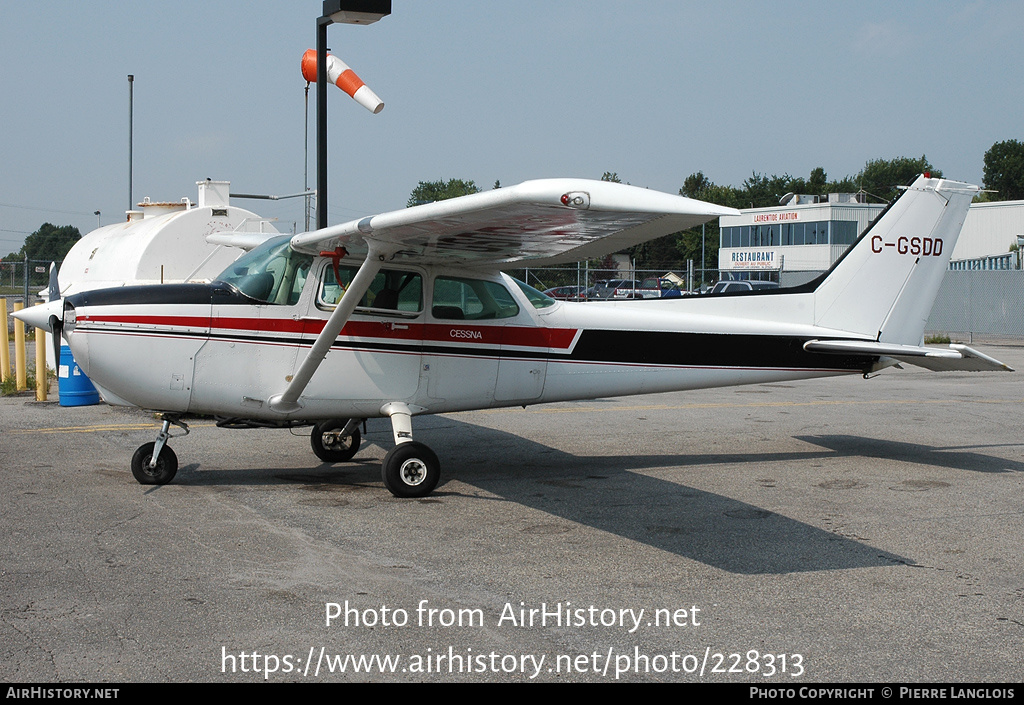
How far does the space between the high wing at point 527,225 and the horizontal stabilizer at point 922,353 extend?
3.04m

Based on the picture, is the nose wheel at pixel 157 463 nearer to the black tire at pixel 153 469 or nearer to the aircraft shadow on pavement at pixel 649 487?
the black tire at pixel 153 469

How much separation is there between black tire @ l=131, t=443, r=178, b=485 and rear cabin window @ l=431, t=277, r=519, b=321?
2.53 metres

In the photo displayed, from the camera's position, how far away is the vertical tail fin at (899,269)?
9273mm

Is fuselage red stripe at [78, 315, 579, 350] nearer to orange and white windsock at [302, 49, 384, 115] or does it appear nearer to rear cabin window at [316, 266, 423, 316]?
rear cabin window at [316, 266, 423, 316]

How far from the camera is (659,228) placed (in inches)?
203

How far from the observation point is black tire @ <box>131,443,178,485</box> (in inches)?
303

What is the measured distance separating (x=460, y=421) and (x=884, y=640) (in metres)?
7.92

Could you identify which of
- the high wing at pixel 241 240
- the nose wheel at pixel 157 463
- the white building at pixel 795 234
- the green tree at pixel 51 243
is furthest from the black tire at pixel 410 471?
the green tree at pixel 51 243

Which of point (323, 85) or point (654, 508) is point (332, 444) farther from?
point (323, 85)

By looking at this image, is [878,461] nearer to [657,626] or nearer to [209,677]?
[657,626]

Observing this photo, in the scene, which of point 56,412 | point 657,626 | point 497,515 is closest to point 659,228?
point 657,626

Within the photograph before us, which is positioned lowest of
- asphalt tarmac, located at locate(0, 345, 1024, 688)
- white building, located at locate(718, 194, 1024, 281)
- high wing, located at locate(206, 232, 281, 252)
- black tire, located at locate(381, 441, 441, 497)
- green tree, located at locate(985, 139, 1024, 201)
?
asphalt tarmac, located at locate(0, 345, 1024, 688)

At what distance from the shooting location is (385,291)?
7.86 metres

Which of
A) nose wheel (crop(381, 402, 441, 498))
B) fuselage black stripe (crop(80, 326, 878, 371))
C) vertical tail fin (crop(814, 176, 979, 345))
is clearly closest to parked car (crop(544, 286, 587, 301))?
vertical tail fin (crop(814, 176, 979, 345))
